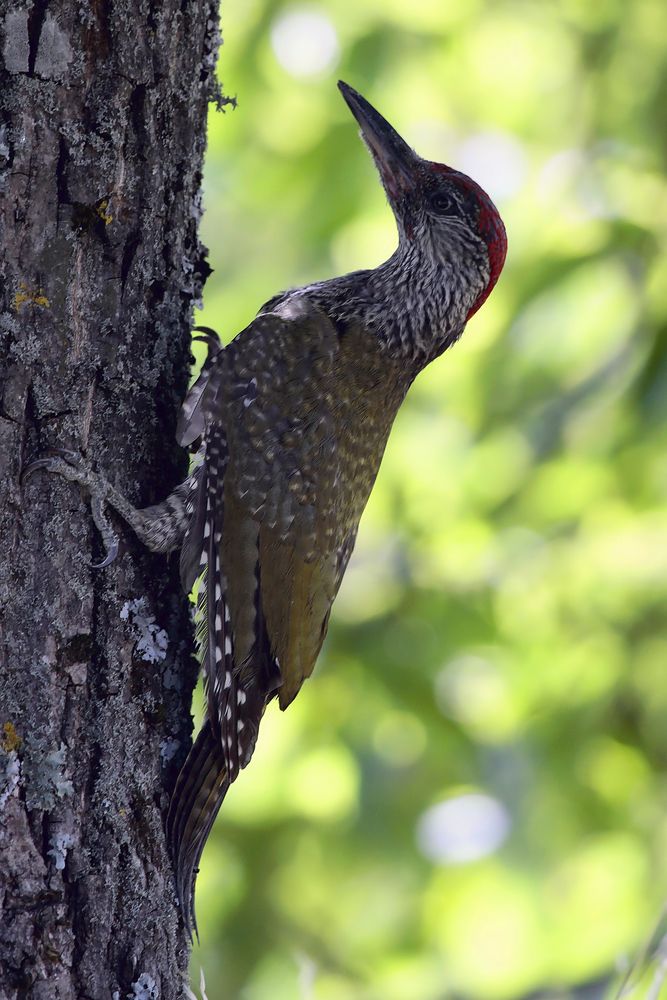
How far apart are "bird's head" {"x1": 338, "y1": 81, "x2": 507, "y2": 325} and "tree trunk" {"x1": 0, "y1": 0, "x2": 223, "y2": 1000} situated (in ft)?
3.45

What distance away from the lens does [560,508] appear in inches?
194

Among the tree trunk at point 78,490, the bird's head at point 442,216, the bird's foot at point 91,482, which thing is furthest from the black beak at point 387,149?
the bird's foot at point 91,482

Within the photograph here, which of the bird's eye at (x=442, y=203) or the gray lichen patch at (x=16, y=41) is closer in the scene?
the gray lichen patch at (x=16, y=41)

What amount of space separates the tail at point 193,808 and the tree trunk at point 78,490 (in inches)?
1.3

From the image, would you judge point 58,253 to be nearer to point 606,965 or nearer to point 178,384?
point 178,384

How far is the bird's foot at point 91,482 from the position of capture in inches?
88.0

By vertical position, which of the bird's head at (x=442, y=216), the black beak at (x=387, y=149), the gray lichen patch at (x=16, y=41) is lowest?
the gray lichen patch at (x=16, y=41)

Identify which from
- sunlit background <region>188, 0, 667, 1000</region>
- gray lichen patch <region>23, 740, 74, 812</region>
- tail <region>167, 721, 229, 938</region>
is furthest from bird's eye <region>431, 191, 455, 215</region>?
gray lichen patch <region>23, 740, 74, 812</region>

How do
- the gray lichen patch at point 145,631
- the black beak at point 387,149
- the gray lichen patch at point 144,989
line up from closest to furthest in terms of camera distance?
the gray lichen patch at point 144,989 < the gray lichen patch at point 145,631 < the black beak at point 387,149

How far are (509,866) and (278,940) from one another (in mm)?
1083

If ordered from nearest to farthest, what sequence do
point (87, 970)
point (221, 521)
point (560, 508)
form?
1. point (87, 970)
2. point (221, 521)
3. point (560, 508)

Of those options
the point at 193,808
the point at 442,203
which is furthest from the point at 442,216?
the point at 193,808

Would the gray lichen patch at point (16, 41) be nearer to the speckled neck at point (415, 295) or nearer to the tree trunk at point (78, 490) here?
the tree trunk at point (78, 490)

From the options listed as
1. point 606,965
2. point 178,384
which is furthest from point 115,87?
point 606,965
